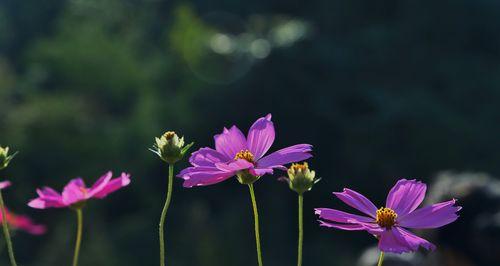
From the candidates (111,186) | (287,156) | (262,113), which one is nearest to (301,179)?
(287,156)

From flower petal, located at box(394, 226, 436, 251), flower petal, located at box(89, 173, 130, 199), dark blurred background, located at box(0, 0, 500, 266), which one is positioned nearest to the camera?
flower petal, located at box(394, 226, 436, 251)

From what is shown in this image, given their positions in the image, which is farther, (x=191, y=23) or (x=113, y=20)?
(x=113, y=20)

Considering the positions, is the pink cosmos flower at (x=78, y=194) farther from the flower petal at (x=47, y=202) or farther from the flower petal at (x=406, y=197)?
the flower petal at (x=406, y=197)

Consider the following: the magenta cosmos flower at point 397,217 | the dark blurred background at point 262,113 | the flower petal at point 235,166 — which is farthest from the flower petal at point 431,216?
the dark blurred background at point 262,113

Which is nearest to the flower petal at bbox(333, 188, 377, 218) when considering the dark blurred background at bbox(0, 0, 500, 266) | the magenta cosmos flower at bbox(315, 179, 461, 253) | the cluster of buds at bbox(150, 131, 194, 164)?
the magenta cosmos flower at bbox(315, 179, 461, 253)

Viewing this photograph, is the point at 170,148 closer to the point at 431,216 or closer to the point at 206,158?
the point at 206,158

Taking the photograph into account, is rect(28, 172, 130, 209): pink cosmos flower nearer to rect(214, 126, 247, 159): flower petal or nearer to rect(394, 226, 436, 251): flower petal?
rect(214, 126, 247, 159): flower petal

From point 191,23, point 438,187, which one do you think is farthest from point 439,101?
point 438,187

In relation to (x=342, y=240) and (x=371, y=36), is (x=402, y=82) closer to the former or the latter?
(x=371, y=36)
